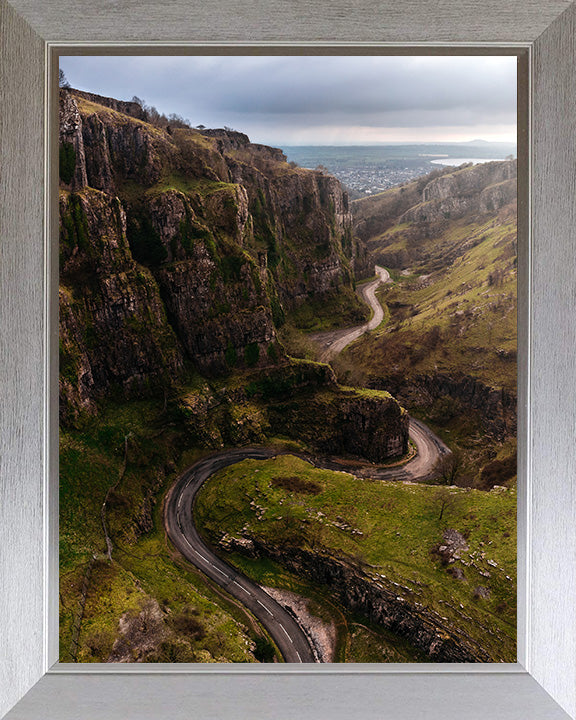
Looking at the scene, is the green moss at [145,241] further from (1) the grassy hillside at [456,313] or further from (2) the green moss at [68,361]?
(1) the grassy hillside at [456,313]

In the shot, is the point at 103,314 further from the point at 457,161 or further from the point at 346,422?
the point at 457,161

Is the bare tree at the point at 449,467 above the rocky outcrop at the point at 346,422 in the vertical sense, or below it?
below

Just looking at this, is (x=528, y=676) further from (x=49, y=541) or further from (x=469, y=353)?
(x=49, y=541)

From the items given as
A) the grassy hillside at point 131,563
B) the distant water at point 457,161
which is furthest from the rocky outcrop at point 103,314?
the distant water at point 457,161

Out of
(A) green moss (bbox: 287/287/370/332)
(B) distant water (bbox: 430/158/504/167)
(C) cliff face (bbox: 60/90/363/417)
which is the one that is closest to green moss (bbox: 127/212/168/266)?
(C) cliff face (bbox: 60/90/363/417)

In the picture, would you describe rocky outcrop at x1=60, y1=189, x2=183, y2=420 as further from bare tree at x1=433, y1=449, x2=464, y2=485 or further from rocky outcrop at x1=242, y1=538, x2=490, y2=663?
bare tree at x1=433, y1=449, x2=464, y2=485

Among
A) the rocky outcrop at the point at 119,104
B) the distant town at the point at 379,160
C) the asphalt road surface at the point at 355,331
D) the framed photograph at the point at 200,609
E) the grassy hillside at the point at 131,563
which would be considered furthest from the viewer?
the asphalt road surface at the point at 355,331

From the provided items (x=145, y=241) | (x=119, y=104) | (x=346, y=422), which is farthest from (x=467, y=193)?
(x=119, y=104)
